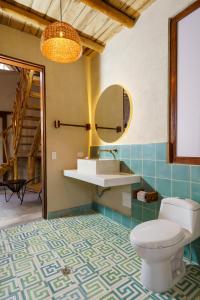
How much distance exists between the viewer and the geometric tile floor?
134 cm

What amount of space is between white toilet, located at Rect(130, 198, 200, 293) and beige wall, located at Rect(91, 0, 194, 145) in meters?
0.80

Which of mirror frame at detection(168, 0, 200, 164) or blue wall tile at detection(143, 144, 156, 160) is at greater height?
mirror frame at detection(168, 0, 200, 164)

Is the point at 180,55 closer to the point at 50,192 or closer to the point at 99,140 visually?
the point at 99,140

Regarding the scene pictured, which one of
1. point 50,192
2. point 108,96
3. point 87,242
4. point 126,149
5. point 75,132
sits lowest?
point 87,242

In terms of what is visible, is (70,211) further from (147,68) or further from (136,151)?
(147,68)

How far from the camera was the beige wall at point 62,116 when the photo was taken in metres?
2.62

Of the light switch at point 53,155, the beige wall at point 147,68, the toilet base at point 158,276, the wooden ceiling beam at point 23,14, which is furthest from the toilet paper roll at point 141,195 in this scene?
the wooden ceiling beam at point 23,14

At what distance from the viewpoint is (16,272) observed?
62.0 inches

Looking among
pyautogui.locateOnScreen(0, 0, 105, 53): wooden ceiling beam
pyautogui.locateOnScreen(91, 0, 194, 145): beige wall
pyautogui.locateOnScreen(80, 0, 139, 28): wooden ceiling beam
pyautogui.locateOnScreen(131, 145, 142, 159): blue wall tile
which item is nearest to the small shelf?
pyautogui.locateOnScreen(131, 145, 142, 159): blue wall tile

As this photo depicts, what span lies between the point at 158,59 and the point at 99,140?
4.65 feet

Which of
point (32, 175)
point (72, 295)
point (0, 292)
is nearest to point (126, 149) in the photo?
point (72, 295)

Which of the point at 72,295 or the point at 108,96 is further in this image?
the point at 108,96

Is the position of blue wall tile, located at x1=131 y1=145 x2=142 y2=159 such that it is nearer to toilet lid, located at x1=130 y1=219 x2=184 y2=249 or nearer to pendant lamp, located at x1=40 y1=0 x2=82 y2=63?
toilet lid, located at x1=130 y1=219 x2=184 y2=249

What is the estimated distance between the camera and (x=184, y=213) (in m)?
1.60
